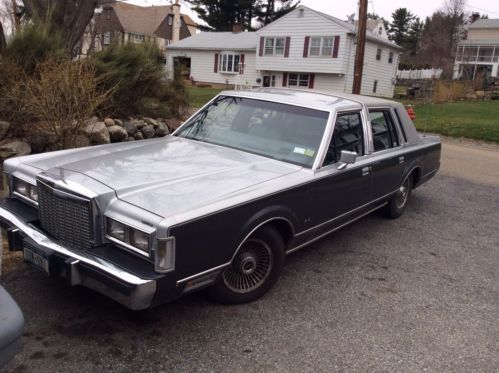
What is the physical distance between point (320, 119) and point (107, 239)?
7.62 feet

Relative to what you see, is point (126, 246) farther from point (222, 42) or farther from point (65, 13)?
point (222, 42)

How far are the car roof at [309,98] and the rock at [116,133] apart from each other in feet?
9.91

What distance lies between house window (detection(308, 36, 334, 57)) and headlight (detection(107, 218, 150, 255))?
1166 inches

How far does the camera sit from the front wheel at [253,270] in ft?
11.5

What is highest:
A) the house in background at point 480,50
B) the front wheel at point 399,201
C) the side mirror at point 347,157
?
the house in background at point 480,50

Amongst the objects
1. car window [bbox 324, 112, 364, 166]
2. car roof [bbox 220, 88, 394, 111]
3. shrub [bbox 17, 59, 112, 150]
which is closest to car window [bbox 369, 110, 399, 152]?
car roof [bbox 220, 88, 394, 111]

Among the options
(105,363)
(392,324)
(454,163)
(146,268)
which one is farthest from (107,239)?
(454,163)

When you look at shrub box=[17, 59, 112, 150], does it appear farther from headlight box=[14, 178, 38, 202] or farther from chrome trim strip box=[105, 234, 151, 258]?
chrome trim strip box=[105, 234, 151, 258]

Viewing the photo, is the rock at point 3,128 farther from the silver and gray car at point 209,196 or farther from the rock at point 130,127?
the silver and gray car at point 209,196

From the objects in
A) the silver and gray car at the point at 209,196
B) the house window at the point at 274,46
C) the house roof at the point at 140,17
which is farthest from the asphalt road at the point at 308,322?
the house roof at the point at 140,17

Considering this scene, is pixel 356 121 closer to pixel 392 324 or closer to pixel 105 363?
pixel 392 324

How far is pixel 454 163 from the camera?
1053cm

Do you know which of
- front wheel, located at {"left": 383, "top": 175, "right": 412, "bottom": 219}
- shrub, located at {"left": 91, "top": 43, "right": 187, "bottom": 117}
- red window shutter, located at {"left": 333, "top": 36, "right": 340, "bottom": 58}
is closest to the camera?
front wheel, located at {"left": 383, "top": 175, "right": 412, "bottom": 219}

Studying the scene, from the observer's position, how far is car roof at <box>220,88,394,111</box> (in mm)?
4598
